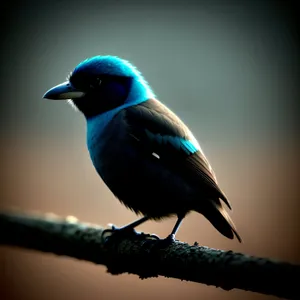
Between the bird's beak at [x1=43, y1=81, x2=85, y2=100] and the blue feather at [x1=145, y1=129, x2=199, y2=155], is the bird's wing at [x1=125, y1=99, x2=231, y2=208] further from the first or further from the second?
the bird's beak at [x1=43, y1=81, x2=85, y2=100]

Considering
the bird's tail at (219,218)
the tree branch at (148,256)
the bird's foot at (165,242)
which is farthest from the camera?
the bird's tail at (219,218)

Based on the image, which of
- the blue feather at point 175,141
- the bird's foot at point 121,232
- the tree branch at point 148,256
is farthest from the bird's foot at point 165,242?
the blue feather at point 175,141

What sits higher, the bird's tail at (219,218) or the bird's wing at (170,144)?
the bird's wing at (170,144)

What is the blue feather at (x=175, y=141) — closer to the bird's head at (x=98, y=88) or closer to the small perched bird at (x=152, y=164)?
the small perched bird at (x=152, y=164)

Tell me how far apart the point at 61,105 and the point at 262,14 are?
18.0 feet

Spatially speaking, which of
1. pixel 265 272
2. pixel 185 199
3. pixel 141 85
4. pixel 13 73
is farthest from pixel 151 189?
pixel 13 73

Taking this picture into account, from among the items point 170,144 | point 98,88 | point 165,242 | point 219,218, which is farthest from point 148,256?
point 98,88

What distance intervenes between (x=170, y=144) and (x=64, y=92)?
901 millimetres

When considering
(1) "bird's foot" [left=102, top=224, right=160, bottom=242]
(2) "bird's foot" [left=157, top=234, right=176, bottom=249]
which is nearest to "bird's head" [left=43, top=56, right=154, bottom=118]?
(1) "bird's foot" [left=102, top=224, right=160, bottom=242]

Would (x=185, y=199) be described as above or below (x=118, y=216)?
above

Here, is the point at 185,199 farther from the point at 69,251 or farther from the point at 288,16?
the point at 288,16

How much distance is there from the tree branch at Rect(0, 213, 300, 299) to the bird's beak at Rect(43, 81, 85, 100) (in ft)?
3.02

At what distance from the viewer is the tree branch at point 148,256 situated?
2.34 meters

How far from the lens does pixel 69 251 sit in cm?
377
